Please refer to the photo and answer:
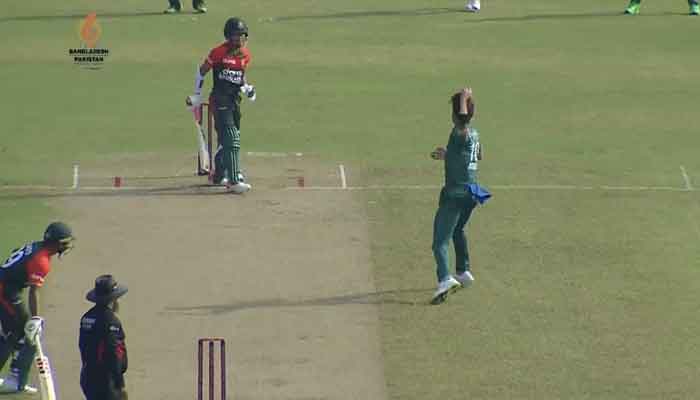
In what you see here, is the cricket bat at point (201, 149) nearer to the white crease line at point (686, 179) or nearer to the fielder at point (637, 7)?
the white crease line at point (686, 179)

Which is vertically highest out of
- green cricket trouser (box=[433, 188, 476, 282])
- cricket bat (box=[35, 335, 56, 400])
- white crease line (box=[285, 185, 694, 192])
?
white crease line (box=[285, 185, 694, 192])

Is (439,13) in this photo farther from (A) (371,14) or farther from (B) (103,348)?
(B) (103,348)

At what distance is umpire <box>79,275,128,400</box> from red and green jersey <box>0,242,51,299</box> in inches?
56.7

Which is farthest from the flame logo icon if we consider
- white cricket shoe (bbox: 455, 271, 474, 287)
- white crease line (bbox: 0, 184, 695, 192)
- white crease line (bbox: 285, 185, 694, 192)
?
white cricket shoe (bbox: 455, 271, 474, 287)

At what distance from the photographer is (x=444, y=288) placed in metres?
19.0

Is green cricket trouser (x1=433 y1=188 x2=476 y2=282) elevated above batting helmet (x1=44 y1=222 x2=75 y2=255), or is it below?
above

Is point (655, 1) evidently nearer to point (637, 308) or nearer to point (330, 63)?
point (330, 63)

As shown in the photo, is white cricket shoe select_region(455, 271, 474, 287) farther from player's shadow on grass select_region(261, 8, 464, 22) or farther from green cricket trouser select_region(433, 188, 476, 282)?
player's shadow on grass select_region(261, 8, 464, 22)

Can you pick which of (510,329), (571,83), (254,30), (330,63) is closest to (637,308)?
(510,329)

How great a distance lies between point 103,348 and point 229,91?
943 cm

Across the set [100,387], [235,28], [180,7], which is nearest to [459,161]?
[235,28]

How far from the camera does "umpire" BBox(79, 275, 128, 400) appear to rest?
573 inches

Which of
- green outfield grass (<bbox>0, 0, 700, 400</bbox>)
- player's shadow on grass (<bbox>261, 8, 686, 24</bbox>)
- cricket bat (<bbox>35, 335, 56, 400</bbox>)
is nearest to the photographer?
cricket bat (<bbox>35, 335, 56, 400</bbox>)

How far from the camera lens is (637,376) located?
1694 cm
